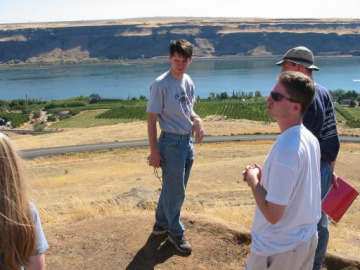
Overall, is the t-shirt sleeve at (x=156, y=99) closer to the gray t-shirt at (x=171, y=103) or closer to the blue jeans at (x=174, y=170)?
the gray t-shirt at (x=171, y=103)

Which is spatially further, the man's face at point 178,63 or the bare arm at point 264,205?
the man's face at point 178,63

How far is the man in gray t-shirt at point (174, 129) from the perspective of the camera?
411cm

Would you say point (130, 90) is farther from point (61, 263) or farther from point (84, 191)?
point (61, 263)

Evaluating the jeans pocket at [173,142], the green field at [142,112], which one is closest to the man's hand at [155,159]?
the jeans pocket at [173,142]

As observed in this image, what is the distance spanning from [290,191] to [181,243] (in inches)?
82.4

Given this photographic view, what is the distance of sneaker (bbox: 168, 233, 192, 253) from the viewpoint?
4.40 m

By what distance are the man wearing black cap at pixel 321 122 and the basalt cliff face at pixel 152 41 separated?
169 m

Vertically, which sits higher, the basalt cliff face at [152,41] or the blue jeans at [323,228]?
the blue jeans at [323,228]

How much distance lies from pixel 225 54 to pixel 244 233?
17599 centimetres

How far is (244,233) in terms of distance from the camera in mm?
4824

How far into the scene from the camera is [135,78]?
370ft

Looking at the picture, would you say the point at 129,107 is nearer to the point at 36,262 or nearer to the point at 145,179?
the point at 145,179

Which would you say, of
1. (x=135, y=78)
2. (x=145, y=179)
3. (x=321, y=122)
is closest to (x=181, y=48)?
(x=321, y=122)

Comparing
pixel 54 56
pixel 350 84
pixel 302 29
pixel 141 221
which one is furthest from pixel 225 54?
pixel 141 221
